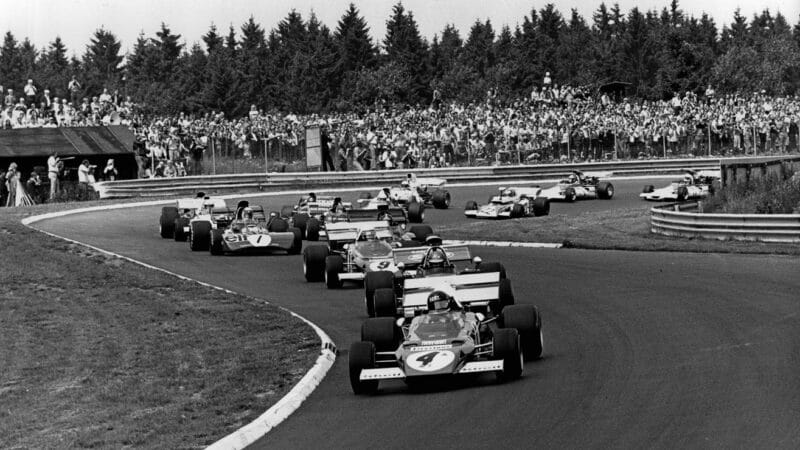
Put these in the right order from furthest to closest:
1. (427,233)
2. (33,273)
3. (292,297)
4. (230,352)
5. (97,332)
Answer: (427,233) → (33,273) → (292,297) → (97,332) → (230,352)

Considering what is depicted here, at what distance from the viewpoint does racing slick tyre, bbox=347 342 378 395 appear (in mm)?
14312

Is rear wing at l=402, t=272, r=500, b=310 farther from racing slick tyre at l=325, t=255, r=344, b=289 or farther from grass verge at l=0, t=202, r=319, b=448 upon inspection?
racing slick tyre at l=325, t=255, r=344, b=289

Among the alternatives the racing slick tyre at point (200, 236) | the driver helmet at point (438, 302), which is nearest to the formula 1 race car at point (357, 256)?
the racing slick tyre at point (200, 236)

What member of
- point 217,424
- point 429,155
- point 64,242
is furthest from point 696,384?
point 429,155

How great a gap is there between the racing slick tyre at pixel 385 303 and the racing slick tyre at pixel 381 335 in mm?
3518

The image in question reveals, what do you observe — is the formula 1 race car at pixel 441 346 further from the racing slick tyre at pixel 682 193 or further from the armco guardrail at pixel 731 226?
the racing slick tyre at pixel 682 193

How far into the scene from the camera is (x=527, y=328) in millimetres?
15805

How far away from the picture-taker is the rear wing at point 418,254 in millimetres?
20703

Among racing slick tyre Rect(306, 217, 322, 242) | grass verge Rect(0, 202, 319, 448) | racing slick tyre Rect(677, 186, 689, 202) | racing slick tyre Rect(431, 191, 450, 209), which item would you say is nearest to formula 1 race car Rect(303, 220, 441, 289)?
grass verge Rect(0, 202, 319, 448)

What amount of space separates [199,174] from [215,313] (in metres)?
32.6

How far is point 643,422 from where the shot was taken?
11766 mm

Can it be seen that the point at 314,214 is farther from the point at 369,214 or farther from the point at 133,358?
the point at 133,358

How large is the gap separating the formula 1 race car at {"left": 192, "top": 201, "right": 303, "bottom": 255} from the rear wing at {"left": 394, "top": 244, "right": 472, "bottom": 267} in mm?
9811

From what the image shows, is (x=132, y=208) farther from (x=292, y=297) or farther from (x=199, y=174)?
(x=292, y=297)
